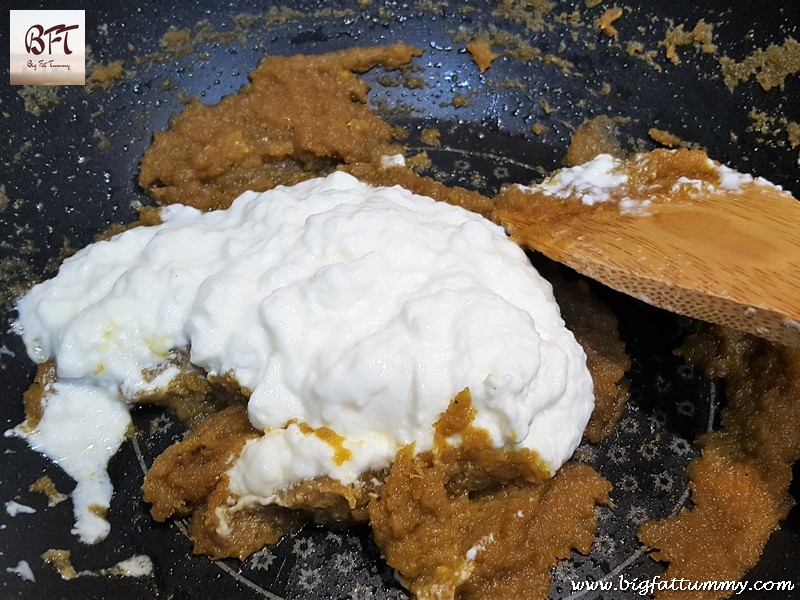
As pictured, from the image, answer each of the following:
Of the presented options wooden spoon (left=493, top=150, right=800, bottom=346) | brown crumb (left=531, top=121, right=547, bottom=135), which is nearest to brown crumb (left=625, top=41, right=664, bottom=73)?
brown crumb (left=531, top=121, right=547, bottom=135)

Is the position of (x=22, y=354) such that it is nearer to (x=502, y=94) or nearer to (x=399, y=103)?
(x=399, y=103)

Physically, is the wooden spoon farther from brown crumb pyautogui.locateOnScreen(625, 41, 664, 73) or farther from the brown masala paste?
brown crumb pyautogui.locateOnScreen(625, 41, 664, 73)

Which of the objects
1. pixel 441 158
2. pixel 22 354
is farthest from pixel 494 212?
pixel 22 354

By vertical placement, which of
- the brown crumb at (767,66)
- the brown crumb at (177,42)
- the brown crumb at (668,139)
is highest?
the brown crumb at (767,66)

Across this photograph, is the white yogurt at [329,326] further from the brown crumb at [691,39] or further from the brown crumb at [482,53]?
the brown crumb at [691,39]

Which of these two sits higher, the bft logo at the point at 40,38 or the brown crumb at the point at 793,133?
the brown crumb at the point at 793,133

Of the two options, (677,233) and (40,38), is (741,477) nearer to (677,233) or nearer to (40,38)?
(677,233)

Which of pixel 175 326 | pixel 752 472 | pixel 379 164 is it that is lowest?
pixel 752 472

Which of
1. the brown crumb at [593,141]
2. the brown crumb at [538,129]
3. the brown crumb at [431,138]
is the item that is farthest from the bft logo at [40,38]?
the brown crumb at [593,141]
